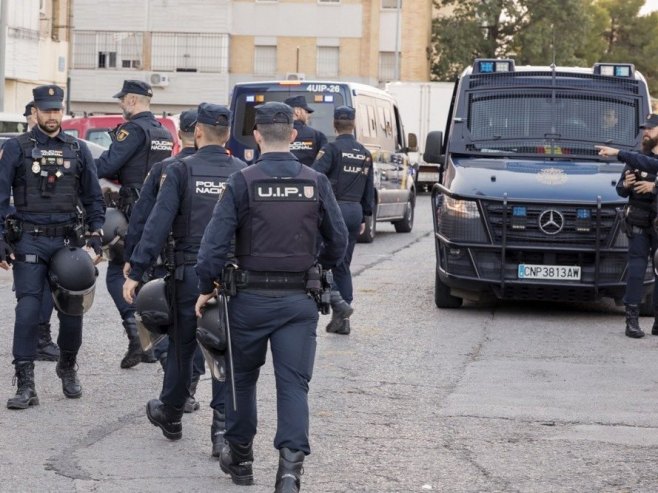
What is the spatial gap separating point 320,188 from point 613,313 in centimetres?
826

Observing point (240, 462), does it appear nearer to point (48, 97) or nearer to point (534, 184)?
point (48, 97)

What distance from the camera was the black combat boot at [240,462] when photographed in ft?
22.3

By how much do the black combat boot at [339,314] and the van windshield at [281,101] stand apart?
888 cm

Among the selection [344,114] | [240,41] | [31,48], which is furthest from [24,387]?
[240,41]

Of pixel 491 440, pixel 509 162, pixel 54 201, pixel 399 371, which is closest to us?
pixel 491 440

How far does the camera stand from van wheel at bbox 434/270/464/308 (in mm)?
14125

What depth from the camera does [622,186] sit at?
12.4 m

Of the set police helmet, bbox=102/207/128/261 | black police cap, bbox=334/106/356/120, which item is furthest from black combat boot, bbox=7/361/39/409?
black police cap, bbox=334/106/356/120

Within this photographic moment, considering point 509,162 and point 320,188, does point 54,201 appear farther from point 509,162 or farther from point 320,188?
point 509,162

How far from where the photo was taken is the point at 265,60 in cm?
6325

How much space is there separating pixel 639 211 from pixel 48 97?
18.6 ft

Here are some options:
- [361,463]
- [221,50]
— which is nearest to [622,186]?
[361,463]

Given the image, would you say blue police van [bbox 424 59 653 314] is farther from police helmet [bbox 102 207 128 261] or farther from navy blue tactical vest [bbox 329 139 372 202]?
police helmet [bbox 102 207 128 261]

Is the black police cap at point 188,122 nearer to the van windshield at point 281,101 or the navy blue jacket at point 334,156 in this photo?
the navy blue jacket at point 334,156
